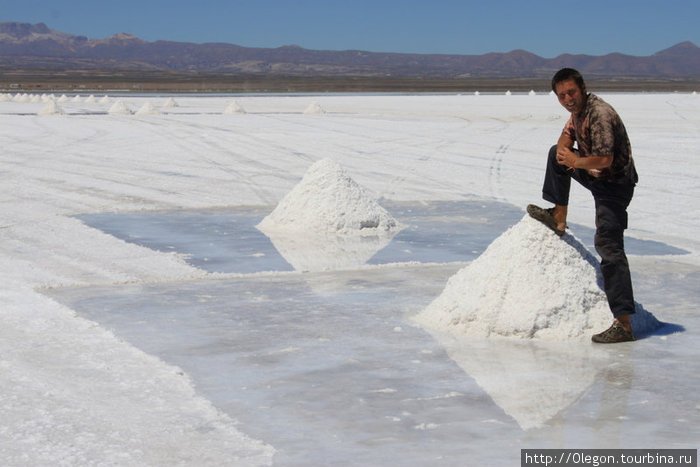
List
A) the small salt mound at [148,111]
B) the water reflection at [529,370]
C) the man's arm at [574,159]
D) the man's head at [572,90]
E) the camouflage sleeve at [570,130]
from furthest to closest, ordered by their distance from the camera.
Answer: the small salt mound at [148,111] → the camouflage sleeve at [570,130] → the man's head at [572,90] → the man's arm at [574,159] → the water reflection at [529,370]

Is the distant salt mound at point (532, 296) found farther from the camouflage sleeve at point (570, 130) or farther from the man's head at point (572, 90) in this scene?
the man's head at point (572, 90)

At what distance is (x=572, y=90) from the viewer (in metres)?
5.43

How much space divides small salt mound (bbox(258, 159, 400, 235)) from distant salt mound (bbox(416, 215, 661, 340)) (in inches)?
156

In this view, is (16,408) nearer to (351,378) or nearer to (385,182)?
(351,378)

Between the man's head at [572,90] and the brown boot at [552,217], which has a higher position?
the man's head at [572,90]

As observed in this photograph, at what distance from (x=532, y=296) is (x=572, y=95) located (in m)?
1.16

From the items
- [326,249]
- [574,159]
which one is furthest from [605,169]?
[326,249]

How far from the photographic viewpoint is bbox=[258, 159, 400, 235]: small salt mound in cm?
995

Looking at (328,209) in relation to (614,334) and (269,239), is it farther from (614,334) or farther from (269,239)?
(614,334)

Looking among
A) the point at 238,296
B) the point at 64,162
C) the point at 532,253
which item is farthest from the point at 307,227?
the point at 64,162

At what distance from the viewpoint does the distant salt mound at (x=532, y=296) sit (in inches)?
224

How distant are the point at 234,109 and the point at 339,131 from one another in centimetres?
1022

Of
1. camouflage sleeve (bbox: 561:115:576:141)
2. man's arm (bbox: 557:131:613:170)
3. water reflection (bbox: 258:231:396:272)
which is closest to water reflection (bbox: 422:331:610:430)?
man's arm (bbox: 557:131:613:170)

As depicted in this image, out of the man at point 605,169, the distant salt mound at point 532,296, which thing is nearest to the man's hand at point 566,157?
the man at point 605,169
